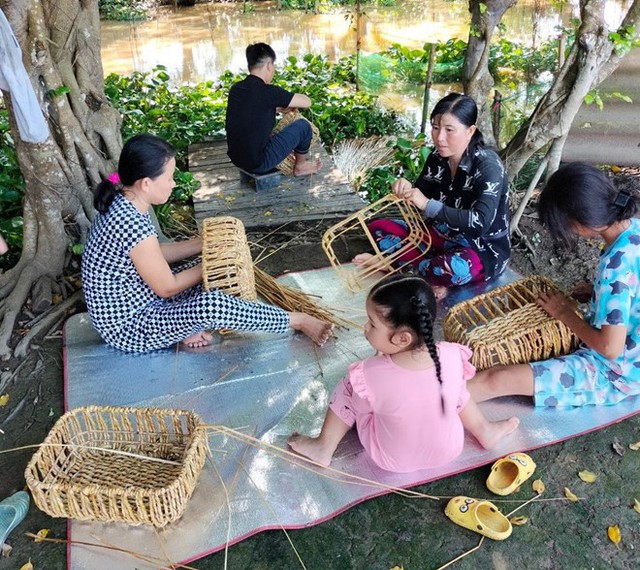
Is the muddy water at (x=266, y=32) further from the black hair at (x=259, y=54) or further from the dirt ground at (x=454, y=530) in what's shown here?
the dirt ground at (x=454, y=530)

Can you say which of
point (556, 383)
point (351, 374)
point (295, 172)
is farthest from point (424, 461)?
point (295, 172)

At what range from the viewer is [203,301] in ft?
8.60

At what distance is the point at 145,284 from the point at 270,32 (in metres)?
9.18

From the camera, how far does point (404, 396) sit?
6.42ft

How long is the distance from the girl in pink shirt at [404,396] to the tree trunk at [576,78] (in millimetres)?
2073

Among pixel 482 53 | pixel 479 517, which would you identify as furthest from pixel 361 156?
pixel 479 517

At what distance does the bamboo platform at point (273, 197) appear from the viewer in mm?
4168

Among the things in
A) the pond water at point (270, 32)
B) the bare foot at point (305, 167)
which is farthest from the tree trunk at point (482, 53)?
the pond water at point (270, 32)

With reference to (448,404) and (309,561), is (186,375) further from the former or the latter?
(448,404)

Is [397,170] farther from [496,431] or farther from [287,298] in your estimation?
[496,431]

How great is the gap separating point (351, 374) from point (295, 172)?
3012mm

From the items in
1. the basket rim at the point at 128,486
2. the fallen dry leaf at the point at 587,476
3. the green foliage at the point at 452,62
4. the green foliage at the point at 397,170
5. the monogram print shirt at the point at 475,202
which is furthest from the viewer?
the green foliage at the point at 452,62

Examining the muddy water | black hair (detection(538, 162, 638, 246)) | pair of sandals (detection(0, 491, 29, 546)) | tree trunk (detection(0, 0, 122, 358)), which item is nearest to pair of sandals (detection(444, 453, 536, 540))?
black hair (detection(538, 162, 638, 246))

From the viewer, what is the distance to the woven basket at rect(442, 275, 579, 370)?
8.04 ft
